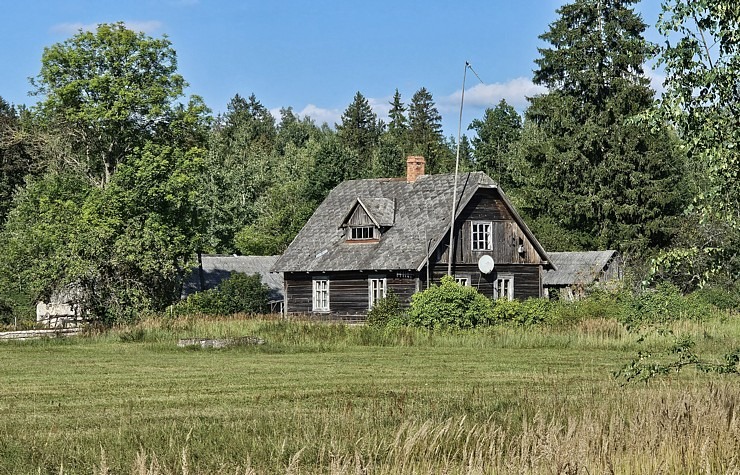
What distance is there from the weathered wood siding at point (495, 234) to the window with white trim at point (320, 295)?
6.08m

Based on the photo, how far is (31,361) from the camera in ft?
94.9

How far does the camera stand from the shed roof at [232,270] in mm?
64875

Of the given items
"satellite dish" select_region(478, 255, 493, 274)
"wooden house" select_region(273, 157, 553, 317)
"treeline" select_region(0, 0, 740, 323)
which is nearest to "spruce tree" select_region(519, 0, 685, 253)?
"treeline" select_region(0, 0, 740, 323)

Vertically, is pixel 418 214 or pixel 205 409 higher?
pixel 418 214

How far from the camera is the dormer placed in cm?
5100

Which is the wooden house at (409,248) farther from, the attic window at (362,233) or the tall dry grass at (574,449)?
the tall dry grass at (574,449)

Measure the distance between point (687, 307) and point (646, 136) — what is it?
108 feet

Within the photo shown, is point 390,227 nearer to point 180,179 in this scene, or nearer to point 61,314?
point 180,179

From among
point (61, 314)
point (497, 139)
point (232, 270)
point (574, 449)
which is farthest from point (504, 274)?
point (497, 139)

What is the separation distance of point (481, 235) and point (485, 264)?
5.64ft

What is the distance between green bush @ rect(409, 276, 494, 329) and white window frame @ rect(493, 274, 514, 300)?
42.2 ft

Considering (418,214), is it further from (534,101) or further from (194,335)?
(534,101)

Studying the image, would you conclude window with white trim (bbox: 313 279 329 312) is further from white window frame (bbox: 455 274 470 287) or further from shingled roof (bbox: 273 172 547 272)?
white window frame (bbox: 455 274 470 287)

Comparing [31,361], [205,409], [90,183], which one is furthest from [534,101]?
[205,409]
